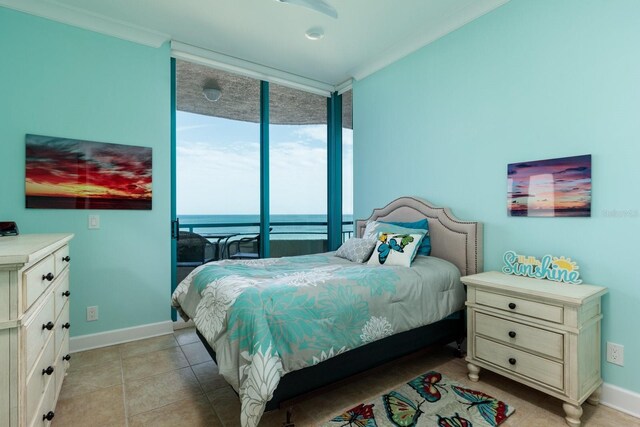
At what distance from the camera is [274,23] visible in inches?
116

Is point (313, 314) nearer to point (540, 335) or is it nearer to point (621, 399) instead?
point (540, 335)

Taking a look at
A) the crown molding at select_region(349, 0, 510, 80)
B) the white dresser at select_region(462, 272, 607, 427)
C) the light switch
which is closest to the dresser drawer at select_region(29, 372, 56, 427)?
the light switch

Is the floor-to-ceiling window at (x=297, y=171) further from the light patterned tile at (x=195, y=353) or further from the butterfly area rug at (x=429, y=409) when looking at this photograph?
the butterfly area rug at (x=429, y=409)

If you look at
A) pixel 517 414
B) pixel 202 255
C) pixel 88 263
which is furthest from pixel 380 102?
pixel 88 263

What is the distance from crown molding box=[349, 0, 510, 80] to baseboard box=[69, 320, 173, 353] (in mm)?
3574

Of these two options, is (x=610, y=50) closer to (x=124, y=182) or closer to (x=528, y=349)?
(x=528, y=349)

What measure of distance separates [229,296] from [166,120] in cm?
228

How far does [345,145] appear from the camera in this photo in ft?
14.7

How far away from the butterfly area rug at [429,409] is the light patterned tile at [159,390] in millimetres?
998

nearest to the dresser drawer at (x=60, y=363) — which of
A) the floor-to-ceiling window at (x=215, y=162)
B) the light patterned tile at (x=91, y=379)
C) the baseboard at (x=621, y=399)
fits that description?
the light patterned tile at (x=91, y=379)

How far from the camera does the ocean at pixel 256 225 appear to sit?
369 centimetres

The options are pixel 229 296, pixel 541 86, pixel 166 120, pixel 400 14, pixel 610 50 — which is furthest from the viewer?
pixel 166 120

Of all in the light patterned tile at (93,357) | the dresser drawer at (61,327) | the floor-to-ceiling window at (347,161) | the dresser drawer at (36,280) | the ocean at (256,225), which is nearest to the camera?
the dresser drawer at (36,280)

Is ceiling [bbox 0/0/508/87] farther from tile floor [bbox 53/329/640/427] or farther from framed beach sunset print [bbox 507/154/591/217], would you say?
tile floor [bbox 53/329/640/427]
